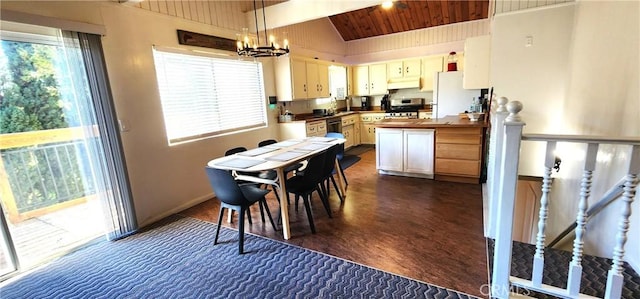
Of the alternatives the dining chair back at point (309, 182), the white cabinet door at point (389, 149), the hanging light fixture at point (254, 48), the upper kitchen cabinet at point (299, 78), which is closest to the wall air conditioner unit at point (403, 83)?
the upper kitchen cabinet at point (299, 78)

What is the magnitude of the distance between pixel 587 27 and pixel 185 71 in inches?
177

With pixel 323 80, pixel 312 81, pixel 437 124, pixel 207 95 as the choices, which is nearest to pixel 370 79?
pixel 323 80

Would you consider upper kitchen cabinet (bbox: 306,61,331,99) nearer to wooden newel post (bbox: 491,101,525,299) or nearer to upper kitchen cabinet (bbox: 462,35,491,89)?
upper kitchen cabinet (bbox: 462,35,491,89)

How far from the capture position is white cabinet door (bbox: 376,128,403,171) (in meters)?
4.40

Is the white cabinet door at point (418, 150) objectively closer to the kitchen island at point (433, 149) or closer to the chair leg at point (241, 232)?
the kitchen island at point (433, 149)

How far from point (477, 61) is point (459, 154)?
4.72ft

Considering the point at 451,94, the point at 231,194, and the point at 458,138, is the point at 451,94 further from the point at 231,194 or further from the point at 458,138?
the point at 231,194

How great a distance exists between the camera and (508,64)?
3.65m

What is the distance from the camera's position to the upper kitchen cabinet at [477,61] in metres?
4.07

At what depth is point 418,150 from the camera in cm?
426

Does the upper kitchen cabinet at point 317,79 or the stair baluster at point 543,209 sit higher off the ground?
the upper kitchen cabinet at point 317,79

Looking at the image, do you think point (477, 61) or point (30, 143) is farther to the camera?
point (477, 61)

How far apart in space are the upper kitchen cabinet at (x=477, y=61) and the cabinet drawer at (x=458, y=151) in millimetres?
1031

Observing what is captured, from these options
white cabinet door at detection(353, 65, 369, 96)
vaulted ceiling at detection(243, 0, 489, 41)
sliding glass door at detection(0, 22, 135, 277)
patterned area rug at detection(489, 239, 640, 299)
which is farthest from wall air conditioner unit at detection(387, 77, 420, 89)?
sliding glass door at detection(0, 22, 135, 277)
